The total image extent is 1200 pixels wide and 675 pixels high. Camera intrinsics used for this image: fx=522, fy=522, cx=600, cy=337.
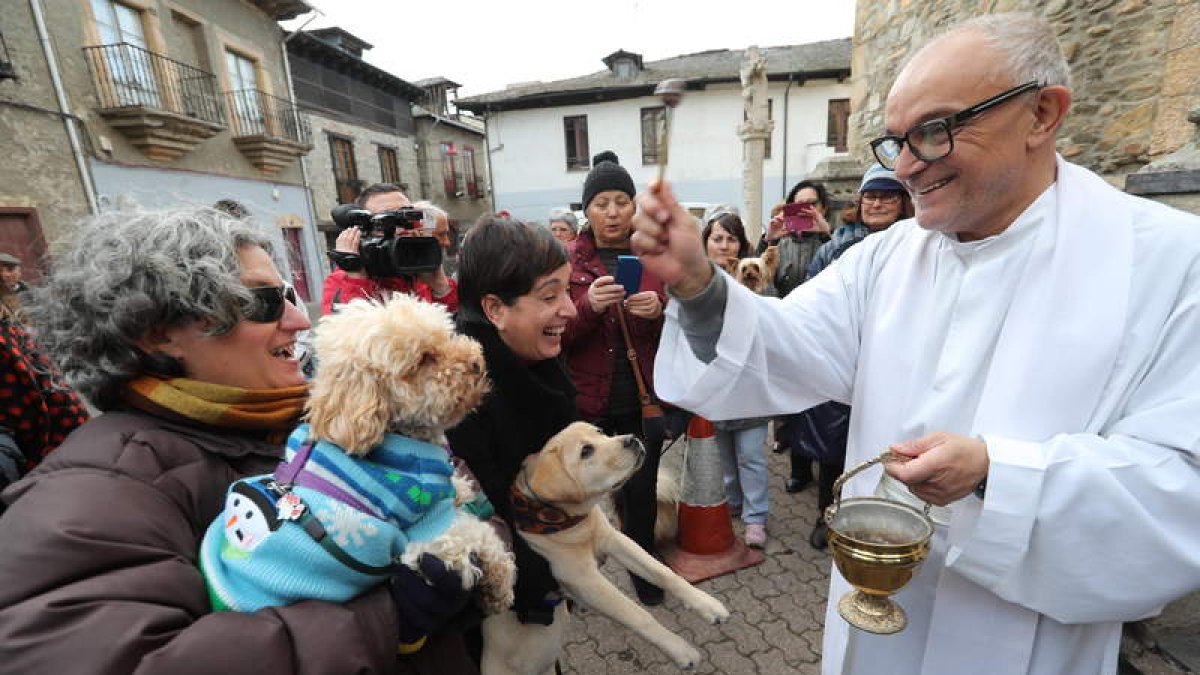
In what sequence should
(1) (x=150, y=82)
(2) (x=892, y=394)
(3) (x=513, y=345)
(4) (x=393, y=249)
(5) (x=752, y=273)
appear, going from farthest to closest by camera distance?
1. (1) (x=150, y=82)
2. (5) (x=752, y=273)
3. (4) (x=393, y=249)
4. (3) (x=513, y=345)
5. (2) (x=892, y=394)

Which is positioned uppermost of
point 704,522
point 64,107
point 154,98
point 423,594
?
point 154,98

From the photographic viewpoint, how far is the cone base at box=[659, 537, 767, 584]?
3.66 meters

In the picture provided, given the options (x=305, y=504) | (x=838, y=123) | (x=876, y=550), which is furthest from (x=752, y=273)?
(x=838, y=123)

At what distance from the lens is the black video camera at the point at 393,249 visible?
8.81ft

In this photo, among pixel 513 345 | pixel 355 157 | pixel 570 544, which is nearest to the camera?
pixel 513 345

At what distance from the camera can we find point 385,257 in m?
2.73

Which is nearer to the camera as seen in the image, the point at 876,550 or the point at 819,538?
the point at 876,550

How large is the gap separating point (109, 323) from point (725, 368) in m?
1.55

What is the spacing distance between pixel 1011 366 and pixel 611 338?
2036mm

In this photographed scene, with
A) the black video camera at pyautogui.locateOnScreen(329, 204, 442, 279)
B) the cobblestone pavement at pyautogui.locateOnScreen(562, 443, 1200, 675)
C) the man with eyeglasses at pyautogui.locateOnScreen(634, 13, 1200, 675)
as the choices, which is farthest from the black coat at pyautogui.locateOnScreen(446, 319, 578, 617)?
the cobblestone pavement at pyautogui.locateOnScreen(562, 443, 1200, 675)

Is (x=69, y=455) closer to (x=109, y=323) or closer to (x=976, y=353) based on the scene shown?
(x=109, y=323)

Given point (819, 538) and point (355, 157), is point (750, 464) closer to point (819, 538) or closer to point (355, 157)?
point (819, 538)

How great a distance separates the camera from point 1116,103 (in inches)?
195

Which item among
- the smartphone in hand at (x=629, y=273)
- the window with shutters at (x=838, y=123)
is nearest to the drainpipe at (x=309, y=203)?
the smartphone in hand at (x=629, y=273)
